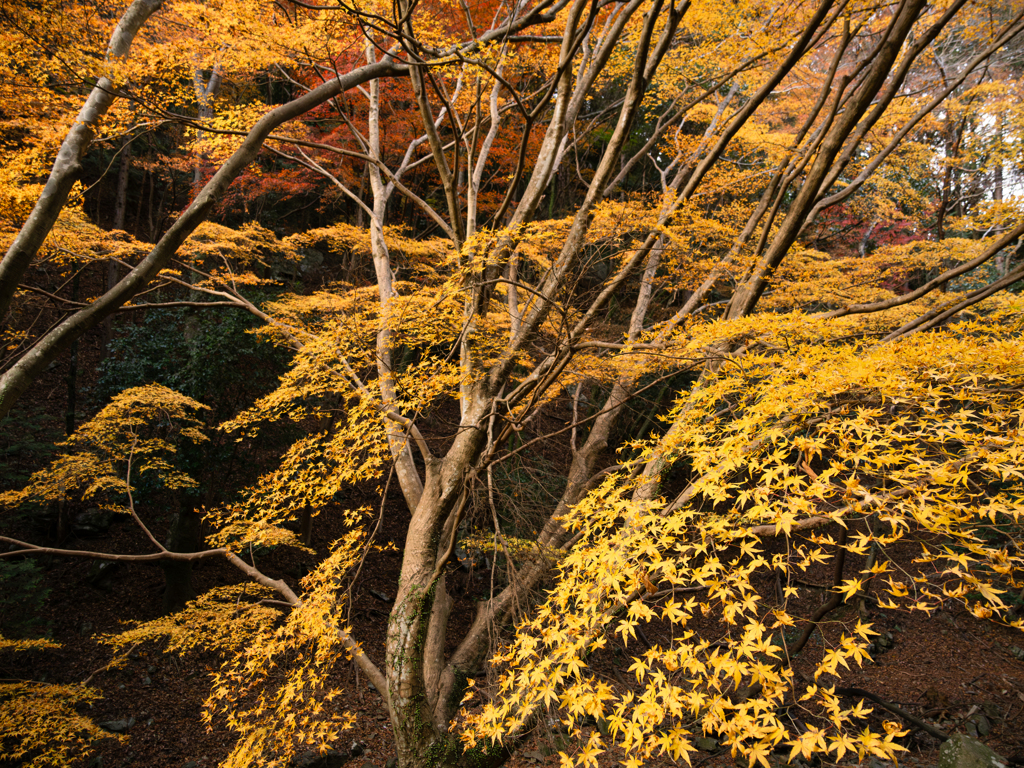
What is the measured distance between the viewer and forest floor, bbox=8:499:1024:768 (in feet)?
18.7

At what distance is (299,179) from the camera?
11.0 metres

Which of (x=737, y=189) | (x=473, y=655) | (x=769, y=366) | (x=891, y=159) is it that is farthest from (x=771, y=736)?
(x=891, y=159)

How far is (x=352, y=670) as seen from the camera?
6902 millimetres

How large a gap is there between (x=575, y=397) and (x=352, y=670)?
5153 millimetres

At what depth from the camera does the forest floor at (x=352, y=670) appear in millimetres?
5695

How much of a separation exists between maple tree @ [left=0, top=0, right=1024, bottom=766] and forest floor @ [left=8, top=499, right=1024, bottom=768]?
21.0 inches

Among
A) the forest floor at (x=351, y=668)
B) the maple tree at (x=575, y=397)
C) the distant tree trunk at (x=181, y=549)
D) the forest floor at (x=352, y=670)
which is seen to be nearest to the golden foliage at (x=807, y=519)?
the maple tree at (x=575, y=397)

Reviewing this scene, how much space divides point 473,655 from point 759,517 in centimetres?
521

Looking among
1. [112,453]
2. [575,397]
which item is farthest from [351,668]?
[575,397]

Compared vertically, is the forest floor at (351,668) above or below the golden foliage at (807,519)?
below

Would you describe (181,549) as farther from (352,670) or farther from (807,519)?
(807,519)

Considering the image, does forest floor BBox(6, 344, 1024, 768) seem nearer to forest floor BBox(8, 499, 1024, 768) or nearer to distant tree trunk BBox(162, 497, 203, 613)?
forest floor BBox(8, 499, 1024, 768)

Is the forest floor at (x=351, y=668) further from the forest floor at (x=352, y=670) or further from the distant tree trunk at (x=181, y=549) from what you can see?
the distant tree trunk at (x=181, y=549)

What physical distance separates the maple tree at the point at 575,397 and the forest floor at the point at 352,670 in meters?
0.53
